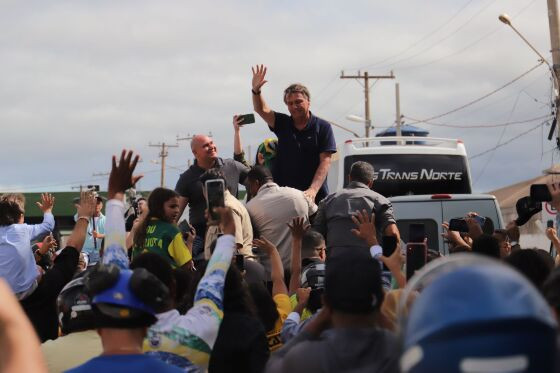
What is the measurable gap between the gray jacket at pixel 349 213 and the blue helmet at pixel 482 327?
18.0 ft

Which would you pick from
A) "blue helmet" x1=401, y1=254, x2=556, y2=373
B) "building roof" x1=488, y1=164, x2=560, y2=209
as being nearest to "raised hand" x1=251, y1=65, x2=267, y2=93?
"blue helmet" x1=401, y1=254, x2=556, y2=373

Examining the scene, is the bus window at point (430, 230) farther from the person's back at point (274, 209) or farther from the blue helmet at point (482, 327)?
the blue helmet at point (482, 327)

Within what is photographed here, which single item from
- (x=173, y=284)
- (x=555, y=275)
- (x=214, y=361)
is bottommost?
(x=214, y=361)

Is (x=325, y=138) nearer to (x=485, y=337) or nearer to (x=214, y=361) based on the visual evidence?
(x=214, y=361)

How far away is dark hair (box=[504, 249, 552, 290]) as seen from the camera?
13.9ft

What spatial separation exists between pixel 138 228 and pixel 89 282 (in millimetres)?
3488

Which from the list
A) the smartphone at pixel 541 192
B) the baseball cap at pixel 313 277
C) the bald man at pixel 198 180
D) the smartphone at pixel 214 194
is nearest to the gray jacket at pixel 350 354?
the smartphone at pixel 214 194

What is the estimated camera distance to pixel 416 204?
1163 centimetres

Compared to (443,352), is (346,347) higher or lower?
lower

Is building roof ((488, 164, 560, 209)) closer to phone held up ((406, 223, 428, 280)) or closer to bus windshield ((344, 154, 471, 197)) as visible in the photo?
bus windshield ((344, 154, 471, 197))

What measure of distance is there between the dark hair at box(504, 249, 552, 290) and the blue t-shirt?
1875 millimetres

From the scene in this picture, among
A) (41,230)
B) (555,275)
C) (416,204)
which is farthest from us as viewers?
(416,204)

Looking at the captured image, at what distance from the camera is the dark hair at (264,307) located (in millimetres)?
5148

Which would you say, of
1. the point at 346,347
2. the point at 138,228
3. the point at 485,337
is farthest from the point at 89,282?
the point at 138,228
